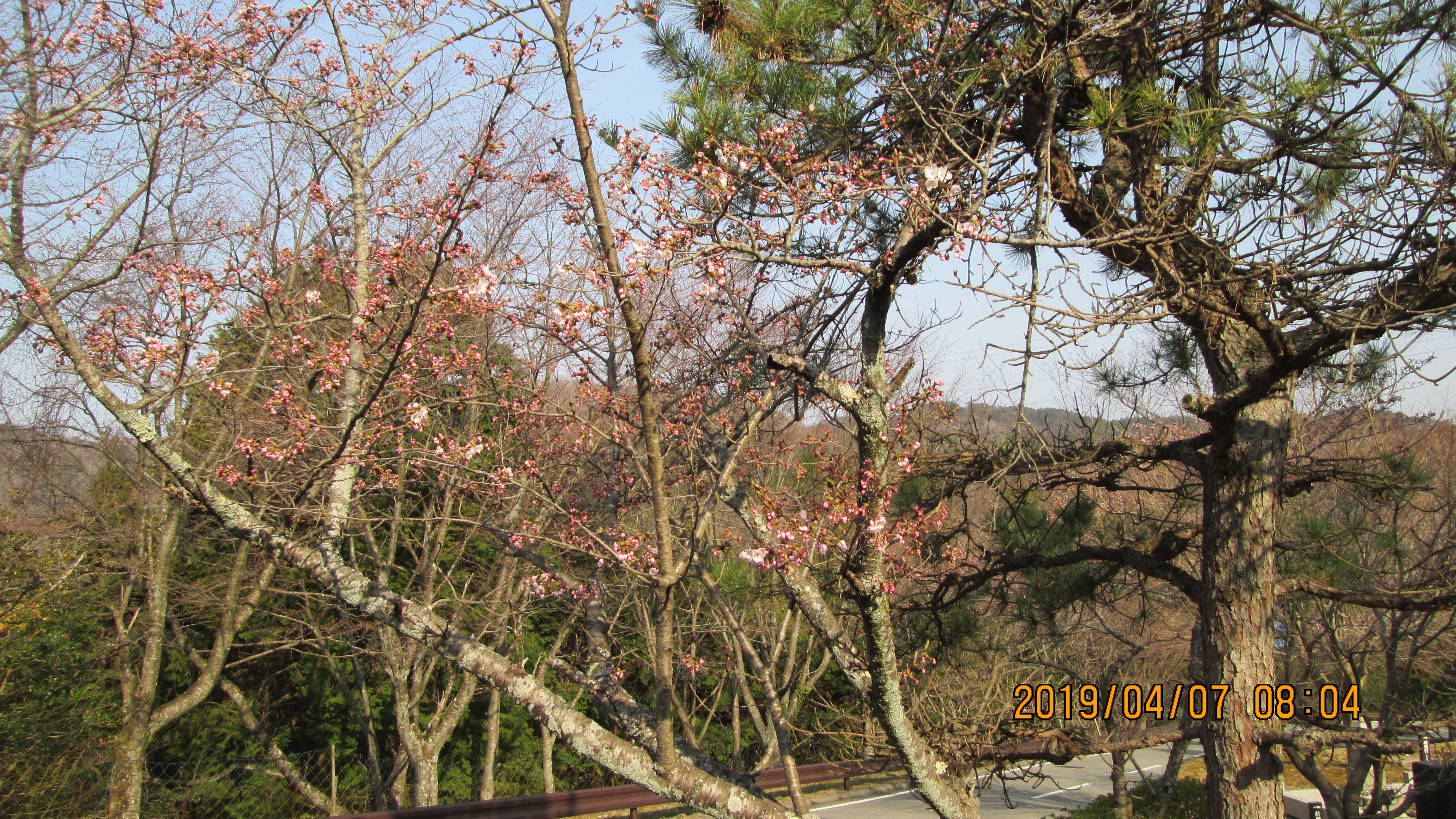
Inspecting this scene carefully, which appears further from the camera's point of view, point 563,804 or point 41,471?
point 41,471

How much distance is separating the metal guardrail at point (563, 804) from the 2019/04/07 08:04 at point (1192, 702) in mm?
1072

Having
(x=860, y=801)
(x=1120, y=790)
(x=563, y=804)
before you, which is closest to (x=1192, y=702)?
(x=563, y=804)

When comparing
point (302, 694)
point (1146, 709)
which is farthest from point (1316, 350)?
point (302, 694)

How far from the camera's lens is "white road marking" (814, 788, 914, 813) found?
37.9 ft

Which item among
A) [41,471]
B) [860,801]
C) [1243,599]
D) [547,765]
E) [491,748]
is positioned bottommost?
[860,801]

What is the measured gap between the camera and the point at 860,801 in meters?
12.3

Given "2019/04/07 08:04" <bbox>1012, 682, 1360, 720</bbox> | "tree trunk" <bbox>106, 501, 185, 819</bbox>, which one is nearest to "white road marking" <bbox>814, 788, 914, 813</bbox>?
"2019/04/07 08:04" <bbox>1012, 682, 1360, 720</bbox>

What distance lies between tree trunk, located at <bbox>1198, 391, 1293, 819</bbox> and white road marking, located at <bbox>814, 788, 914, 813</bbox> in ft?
27.8

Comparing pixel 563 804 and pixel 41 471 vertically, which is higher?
pixel 41 471

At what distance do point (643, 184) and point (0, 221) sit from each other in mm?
2396

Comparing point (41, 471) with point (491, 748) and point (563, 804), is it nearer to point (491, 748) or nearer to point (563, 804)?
point (491, 748)

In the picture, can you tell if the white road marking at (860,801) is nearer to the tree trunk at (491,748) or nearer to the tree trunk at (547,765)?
the tree trunk at (547,765)

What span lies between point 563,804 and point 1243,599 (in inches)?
234

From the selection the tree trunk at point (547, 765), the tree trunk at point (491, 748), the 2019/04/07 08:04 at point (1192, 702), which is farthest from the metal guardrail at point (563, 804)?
the tree trunk at point (491, 748)
